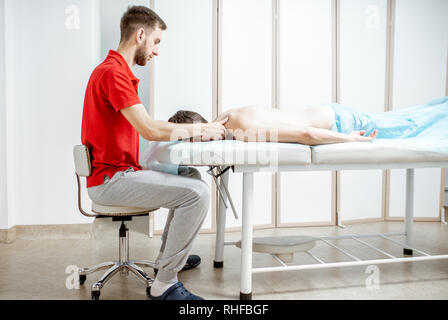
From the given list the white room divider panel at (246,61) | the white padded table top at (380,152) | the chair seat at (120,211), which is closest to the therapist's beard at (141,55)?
the chair seat at (120,211)

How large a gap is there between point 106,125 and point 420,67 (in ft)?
8.90

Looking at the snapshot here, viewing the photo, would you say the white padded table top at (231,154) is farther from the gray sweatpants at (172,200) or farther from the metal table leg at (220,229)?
the metal table leg at (220,229)

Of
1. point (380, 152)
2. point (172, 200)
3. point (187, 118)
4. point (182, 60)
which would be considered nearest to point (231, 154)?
point (172, 200)

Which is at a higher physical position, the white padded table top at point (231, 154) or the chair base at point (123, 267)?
the white padded table top at point (231, 154)

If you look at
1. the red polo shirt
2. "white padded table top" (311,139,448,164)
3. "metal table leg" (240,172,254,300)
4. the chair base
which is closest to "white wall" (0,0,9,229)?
the chair base

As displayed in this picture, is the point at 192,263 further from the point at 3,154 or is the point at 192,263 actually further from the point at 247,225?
the point at 3,154

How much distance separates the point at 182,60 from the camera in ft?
9.16

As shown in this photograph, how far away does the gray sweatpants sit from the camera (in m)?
1.43

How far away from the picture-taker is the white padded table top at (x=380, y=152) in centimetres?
157

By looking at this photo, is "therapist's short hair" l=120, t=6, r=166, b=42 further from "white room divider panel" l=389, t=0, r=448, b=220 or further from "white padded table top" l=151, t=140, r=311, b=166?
"white room divider panel" l=389, t=0, r=448, b=220

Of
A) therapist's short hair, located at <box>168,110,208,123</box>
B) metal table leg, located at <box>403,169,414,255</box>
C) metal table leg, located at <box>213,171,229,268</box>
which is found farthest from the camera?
metal table leg, located at <box>403,169,414,255</box>

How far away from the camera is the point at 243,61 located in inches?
114

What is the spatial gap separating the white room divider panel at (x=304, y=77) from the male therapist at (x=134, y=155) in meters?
1.52
